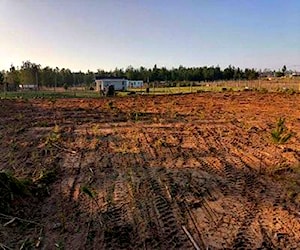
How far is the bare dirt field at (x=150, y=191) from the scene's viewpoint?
4598 millimetres

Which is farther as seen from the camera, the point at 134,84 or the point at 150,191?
the point at 134,84

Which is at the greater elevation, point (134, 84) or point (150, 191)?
point (150, 191)

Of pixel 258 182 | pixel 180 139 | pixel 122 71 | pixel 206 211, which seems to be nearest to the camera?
pixel 206 211

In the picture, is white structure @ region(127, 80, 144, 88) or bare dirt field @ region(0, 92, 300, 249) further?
white structure @ region(127, 80, 144, 88)

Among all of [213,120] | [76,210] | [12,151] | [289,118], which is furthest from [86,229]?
[289,118]

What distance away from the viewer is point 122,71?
103 m

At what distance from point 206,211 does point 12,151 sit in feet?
17.5

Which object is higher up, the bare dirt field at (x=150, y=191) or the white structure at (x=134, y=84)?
the bare dirt field at (x=150, y=191)

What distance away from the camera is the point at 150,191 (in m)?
5.88

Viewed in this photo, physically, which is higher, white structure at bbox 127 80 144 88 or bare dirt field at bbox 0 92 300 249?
bare dirt field at bbox 0 92 300 249

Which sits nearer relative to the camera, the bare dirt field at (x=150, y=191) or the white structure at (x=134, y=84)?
the bare dirt field at (x=150, y=191)

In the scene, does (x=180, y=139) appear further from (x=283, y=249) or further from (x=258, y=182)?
(x=283, y=249)

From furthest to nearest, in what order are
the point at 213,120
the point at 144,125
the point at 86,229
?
the point at 213,120 < the point at 144,125 < the point at 86,229

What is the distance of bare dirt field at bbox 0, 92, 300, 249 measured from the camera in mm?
4598
